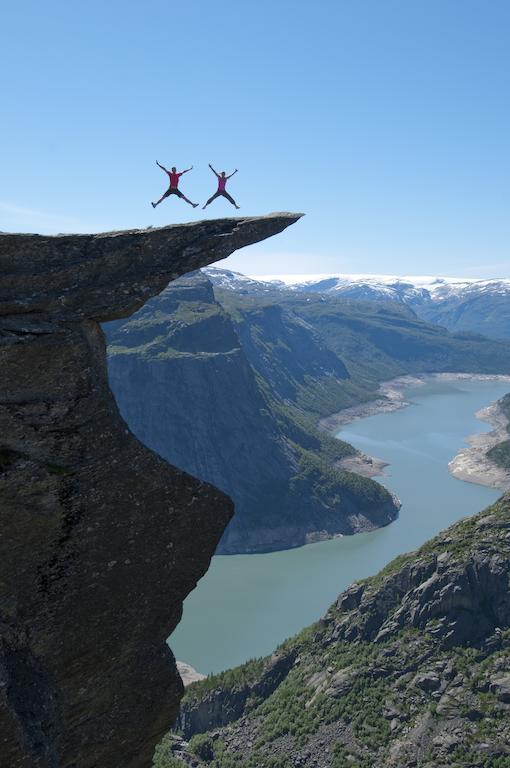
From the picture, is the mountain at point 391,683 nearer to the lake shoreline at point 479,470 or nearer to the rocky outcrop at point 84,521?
the rocky outcrop at point 84,521

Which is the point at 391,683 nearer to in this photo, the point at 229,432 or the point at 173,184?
the point at 173,184

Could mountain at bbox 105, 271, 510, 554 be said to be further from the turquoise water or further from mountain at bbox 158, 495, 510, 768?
mountain at bbox 158, 495, 510, 768

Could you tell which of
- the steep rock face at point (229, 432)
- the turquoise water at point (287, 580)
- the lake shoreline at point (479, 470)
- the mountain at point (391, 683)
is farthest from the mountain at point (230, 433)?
the mountain at point (391, 683)

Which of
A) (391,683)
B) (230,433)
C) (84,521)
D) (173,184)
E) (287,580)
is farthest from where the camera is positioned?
(230,433)

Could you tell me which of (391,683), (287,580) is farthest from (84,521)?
(287,580)

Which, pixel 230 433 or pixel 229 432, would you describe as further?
pixel 229 432

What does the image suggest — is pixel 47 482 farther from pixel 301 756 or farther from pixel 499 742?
pixel 301 756

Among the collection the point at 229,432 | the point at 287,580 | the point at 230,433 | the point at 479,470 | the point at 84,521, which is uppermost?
the point at 84,521

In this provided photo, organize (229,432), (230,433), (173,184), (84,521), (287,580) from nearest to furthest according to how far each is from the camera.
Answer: (84,521) < (173,184) < (287,580) < (230,433) < (229,432)
